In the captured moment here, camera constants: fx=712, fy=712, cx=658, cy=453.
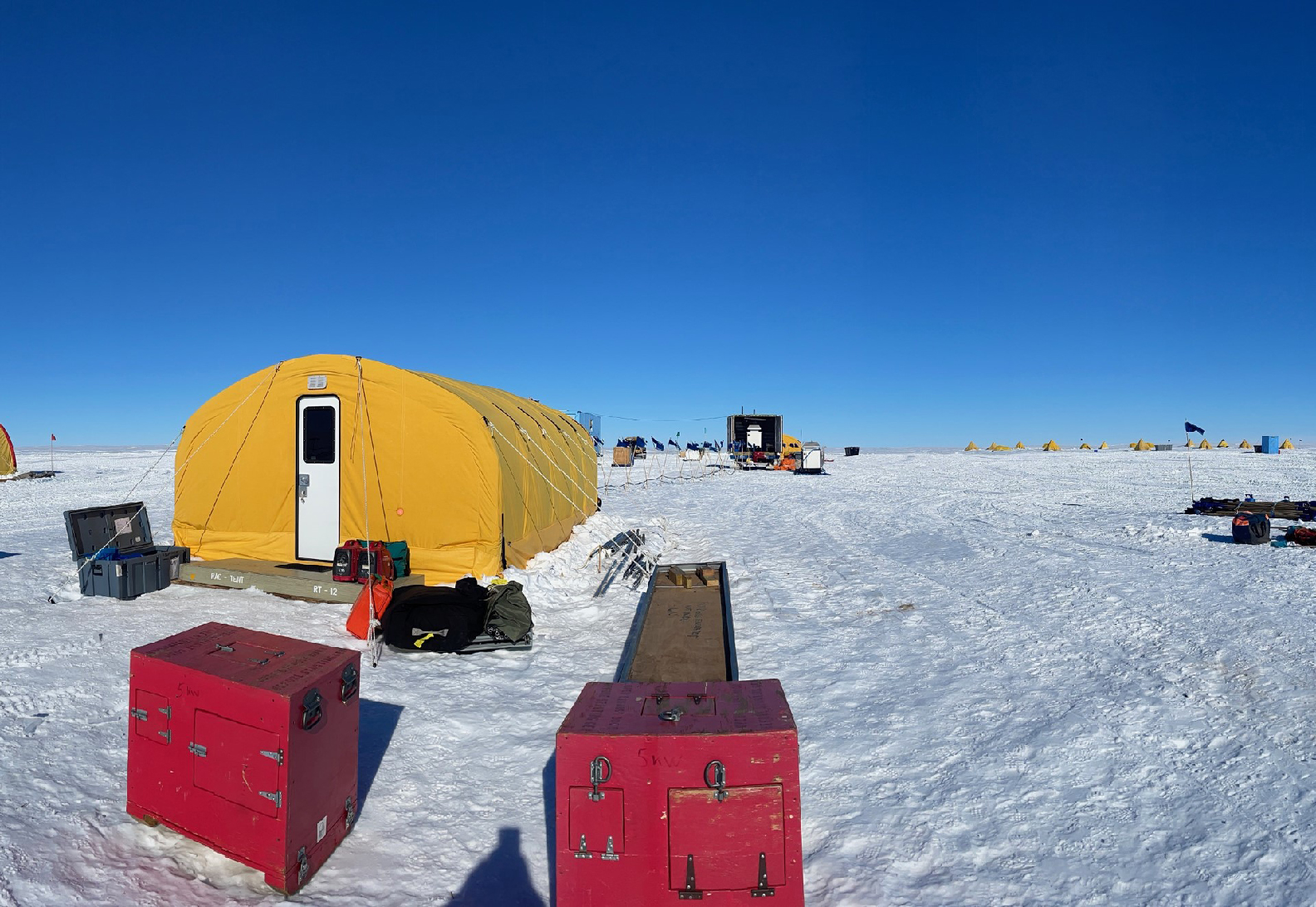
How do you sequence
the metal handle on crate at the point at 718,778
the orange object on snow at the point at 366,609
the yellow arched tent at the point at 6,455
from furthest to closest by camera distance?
the yellow arched tent at the point at 6,455 → the orange object on snow at the point at 366,609 → the metal handle on crate at the point at 718,778

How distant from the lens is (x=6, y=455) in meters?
29.6

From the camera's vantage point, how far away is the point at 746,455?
45.1m

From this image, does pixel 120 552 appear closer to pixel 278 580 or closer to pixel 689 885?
pixel 278 580

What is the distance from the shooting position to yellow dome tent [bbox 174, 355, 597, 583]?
944cm

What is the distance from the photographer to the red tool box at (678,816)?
9.78 ft

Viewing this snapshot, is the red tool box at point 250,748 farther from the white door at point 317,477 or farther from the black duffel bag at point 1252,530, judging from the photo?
the black duffel bag at point 1252,530

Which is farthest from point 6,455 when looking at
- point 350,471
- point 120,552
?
point 350,471

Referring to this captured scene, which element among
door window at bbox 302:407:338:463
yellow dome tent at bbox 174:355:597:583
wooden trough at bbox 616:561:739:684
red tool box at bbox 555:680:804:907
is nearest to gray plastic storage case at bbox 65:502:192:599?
yellow dome tent at bbox 174:355:597:583

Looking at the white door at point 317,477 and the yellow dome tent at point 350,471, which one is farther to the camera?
the white door at point 317,477

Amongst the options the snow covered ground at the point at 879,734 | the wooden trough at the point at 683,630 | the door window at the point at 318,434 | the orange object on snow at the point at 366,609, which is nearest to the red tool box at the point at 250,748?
the snow covered ground at the point at 879,734

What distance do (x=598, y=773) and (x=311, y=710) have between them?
1460 mm

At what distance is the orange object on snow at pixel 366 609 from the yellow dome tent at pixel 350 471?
1.88 metres

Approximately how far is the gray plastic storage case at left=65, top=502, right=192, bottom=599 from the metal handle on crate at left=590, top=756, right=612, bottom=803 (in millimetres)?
8114

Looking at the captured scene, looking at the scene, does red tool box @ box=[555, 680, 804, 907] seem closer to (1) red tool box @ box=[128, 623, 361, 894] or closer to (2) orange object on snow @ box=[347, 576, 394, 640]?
(1) red tool box @ box=[128, 623, 361, 894]
